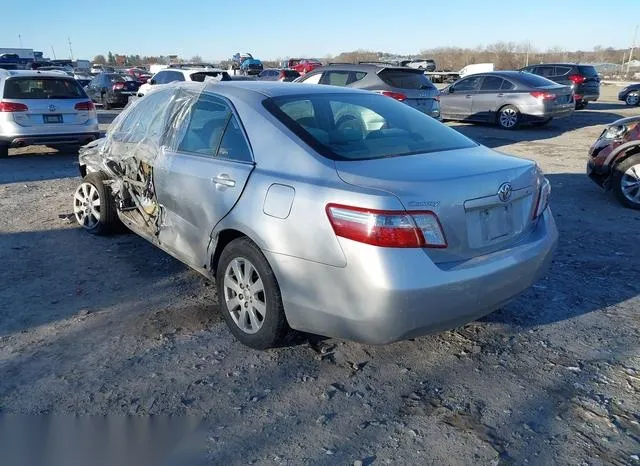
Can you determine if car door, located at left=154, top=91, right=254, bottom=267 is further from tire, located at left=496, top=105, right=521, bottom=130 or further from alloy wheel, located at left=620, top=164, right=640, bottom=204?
tire, located at left=496, top=105, right=521, bottom=130

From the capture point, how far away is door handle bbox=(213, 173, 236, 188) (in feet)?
11.3

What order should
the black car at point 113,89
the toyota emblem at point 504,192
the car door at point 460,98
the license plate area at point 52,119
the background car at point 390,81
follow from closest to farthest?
the toyota emblem at point 504,192 < the license plate area at point 52,119 < the background car at point 390,81 < the car door at point 460,98 < the black car at point 113,89

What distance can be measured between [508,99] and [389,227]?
540 inches

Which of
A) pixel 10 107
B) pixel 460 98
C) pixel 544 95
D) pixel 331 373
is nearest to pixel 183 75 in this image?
pixel 10 107

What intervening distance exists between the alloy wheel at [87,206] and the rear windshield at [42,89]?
5.24 metres

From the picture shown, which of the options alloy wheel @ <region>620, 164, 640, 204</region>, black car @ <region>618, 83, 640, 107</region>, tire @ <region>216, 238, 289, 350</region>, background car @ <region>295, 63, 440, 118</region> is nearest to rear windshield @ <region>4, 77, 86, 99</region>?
background car @ <region>295, 63, 440, 118</region>

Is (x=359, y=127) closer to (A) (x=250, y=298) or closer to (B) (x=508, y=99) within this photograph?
(A) (x=250, y=298)

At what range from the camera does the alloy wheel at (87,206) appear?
561cm

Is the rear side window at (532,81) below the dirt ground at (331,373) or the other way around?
the other way around

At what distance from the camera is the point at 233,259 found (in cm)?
348

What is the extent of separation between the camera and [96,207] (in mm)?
A: 5617

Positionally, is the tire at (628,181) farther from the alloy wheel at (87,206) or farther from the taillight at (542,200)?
the alloy wheel at (87,206)

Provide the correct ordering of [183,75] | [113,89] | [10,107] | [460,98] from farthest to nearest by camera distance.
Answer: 1. [113,89]
2. [460,98]
3. [183,75]
4. [10,107]

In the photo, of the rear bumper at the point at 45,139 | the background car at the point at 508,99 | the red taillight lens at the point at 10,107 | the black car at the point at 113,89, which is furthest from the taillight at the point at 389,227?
the black car at the point at 113,89
